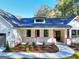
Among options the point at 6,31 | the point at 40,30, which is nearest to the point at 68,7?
the point at 40,30

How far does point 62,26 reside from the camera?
2453 centimetres

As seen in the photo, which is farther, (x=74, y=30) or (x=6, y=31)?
(x=74, y=30)

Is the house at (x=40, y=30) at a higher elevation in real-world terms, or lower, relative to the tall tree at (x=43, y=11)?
lower

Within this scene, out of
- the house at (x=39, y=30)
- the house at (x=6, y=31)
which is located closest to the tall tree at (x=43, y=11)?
the house at (x=39, y=30)

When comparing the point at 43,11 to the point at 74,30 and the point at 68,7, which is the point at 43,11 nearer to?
the point at 68,7

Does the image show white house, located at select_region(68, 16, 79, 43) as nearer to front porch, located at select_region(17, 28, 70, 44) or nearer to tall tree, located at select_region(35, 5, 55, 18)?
front porch, located at select_region(17, 28, 70, 44)

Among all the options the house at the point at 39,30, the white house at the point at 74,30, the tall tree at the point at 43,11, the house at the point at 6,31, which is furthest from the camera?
the tall tree at the point at 43,11

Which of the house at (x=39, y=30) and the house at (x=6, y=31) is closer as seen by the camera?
the house at (x=6, y=31)

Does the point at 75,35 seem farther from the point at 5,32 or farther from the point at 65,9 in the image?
the point at 65,9

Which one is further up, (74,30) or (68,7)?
(68,7)

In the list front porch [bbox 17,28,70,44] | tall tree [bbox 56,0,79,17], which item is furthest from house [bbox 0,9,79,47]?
tall tree [bbox 56,0,79,17]

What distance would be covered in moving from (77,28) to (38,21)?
23.4ft

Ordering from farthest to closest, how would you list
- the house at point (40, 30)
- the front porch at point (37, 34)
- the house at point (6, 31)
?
the front porch at point (37, 34), the house at point (40, 30), the house at point (6, 31)

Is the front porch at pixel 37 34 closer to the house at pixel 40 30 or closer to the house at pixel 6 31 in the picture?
the house at pixel 40 30
